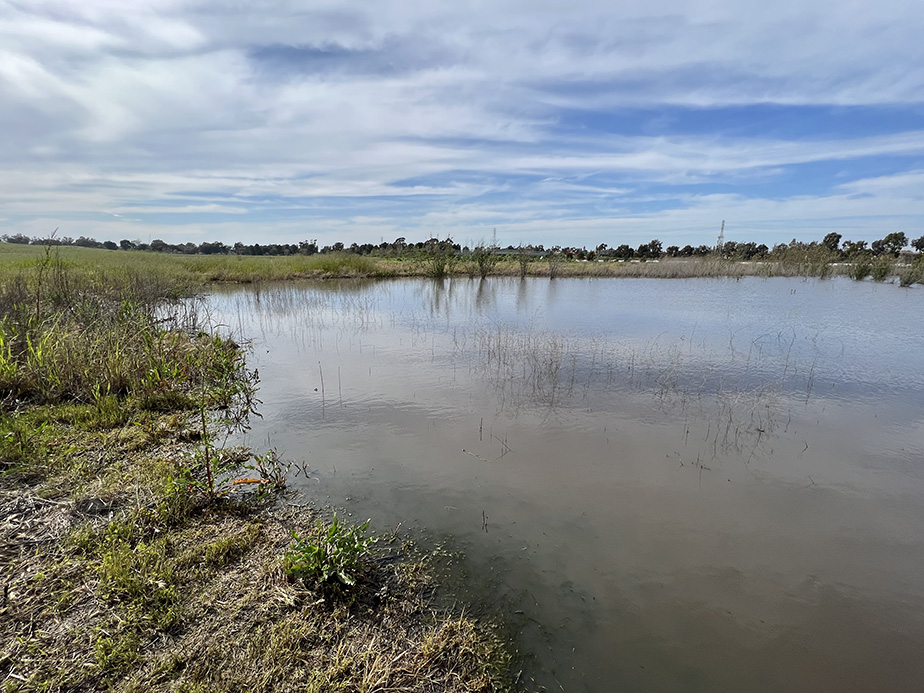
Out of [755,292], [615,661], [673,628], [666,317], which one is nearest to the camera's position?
[615,661]

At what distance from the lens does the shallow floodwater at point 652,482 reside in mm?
2312

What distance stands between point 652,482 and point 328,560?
272cm

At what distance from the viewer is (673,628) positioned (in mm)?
2381

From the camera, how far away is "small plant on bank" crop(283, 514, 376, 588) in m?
2.39

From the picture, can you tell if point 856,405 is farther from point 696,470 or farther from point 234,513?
point 234,513

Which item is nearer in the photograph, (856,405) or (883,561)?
(883,561)

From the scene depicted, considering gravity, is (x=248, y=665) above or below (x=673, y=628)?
above

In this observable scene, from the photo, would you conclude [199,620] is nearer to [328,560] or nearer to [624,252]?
[328,560]

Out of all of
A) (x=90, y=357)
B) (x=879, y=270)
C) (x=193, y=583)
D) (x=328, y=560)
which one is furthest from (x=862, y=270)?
(x=90, y=357)

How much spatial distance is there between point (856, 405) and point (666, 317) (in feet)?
21.2

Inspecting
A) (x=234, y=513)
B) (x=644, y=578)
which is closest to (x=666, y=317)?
(x=644, y=578)

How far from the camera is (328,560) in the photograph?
8.08 ft

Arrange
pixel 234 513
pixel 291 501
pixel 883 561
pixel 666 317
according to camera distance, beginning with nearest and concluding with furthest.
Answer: pixel 883 561 < pixel 234 513 < pixel 291 501 < pixel 666 317

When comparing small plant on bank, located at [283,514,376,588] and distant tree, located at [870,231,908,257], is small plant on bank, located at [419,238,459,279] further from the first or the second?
distant tree, located at [870,231,908,257]
